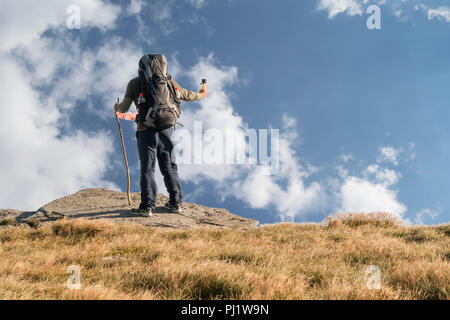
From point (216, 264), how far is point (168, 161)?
524 centimetres

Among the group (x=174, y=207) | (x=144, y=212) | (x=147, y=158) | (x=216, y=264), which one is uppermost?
(x=147, y=158)

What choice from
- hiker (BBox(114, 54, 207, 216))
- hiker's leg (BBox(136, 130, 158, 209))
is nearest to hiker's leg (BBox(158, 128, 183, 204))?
hiker (BBox(114, 54, 207, 216))

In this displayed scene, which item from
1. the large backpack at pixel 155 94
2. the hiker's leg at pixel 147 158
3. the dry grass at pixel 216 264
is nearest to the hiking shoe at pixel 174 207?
the hiker's leg at pixel 147 158

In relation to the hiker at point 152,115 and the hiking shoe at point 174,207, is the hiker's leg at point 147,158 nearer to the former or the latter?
the hiker at point 152,115

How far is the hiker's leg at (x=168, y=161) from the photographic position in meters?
8.91

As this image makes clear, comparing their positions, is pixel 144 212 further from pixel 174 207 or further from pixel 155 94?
pixel 155 94

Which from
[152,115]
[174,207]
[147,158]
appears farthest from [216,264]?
[174,207]

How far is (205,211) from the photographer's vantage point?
1091 cm

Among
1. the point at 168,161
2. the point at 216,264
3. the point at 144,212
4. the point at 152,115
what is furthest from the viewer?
the point at 168,161

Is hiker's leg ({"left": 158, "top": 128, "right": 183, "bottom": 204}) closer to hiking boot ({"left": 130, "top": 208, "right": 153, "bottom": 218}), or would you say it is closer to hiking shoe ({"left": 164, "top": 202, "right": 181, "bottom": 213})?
hiking shoe ({"left": 164, "top": 202, "right": 181, "bottom": 213})

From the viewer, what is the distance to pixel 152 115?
27.5 ft

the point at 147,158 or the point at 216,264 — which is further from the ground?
A: the point at 147,158

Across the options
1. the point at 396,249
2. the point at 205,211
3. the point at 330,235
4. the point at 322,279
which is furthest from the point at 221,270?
the point at 205,211

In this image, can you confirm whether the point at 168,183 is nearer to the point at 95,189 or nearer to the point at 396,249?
the point at 95,189
